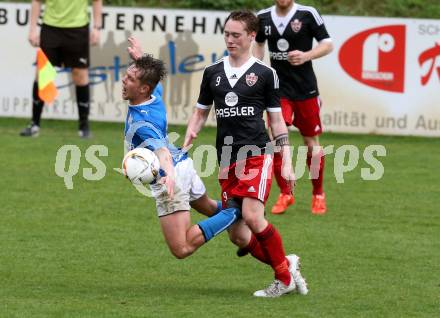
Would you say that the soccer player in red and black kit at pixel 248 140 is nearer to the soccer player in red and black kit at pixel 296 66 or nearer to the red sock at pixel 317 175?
the soccer player in red and black kit at pixel 296 66

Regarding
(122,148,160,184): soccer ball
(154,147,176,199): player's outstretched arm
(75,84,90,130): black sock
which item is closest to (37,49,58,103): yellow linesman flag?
(75,84,90,130): black sock

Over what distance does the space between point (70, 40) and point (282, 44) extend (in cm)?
427

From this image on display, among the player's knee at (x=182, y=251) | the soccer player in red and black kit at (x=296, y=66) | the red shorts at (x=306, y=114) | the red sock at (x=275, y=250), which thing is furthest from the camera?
the red shorts at (x=306, y=114)

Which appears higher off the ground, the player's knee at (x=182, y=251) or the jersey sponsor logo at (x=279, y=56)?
the jersey sponsor logo at (x=279, y=56)

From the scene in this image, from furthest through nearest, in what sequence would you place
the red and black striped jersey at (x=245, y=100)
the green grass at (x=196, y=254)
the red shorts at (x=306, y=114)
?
the red shorts at (x=306, y=114) → the red and black striped jersey at (x=245, y=100) → the green grass at (x=196, y=254)

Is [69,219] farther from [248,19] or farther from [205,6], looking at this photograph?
[205,6]

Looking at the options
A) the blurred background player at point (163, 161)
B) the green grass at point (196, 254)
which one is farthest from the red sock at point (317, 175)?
the blurred background player at point (163, 161)

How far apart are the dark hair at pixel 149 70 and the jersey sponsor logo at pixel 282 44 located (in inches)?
123

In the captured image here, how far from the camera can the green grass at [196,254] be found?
7.04 metres

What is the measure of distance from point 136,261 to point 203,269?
52cm

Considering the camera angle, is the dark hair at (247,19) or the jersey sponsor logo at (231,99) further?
the jersey sponsor logo at (231,99)

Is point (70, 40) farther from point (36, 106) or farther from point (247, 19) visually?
point (247, 19)

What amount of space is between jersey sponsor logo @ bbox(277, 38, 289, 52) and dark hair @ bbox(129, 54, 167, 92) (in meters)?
3.11

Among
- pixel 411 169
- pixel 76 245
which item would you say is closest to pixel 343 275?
pixel 76 245
